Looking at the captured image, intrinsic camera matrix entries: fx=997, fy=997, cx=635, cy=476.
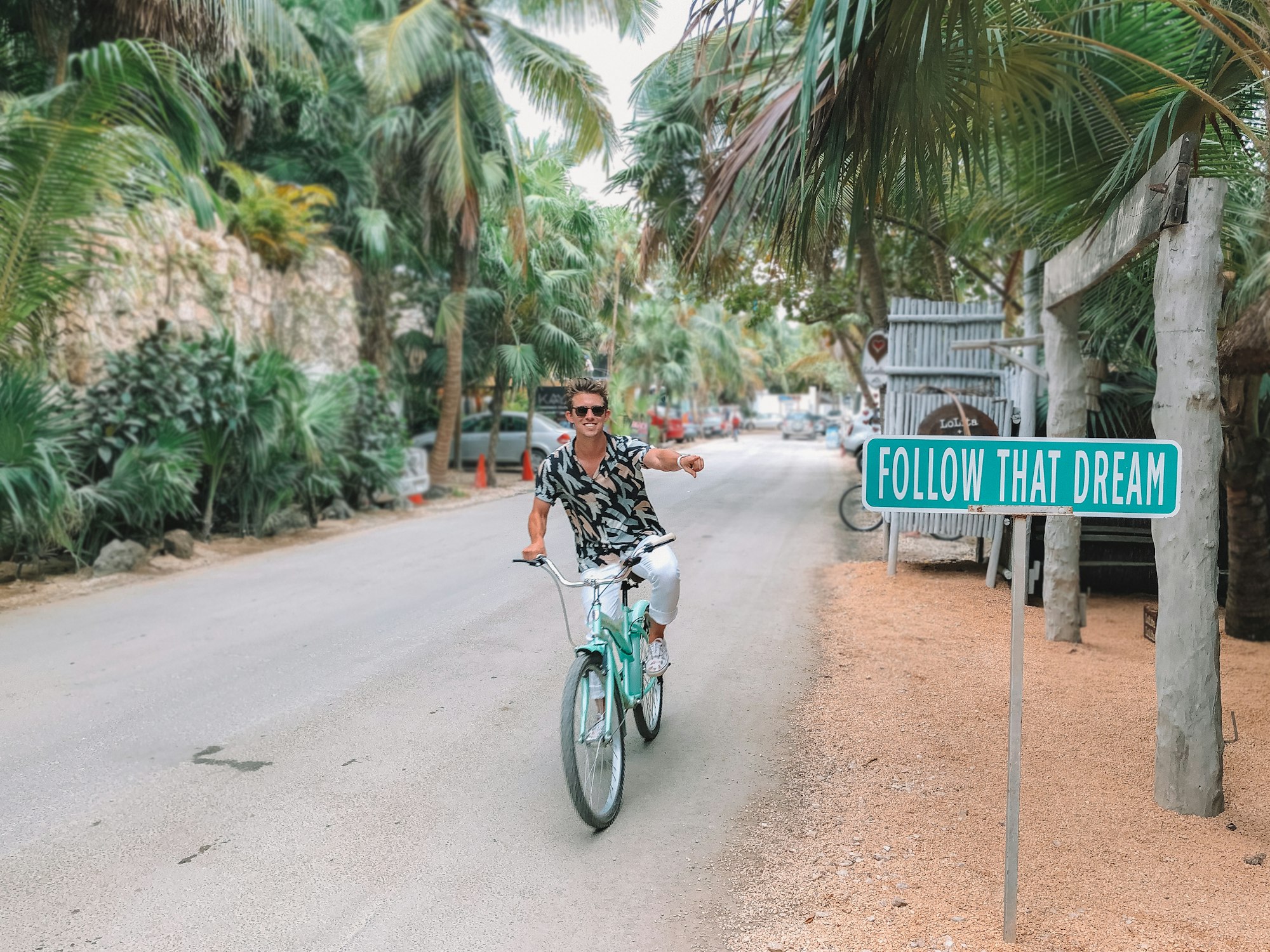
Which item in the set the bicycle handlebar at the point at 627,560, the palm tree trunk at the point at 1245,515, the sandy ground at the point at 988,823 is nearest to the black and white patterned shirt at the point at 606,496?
the bicycle handlebar at the point at 627,560

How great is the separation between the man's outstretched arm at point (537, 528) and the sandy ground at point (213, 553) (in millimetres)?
6093

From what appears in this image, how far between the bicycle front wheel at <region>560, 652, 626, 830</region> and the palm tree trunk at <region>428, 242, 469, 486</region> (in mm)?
15514

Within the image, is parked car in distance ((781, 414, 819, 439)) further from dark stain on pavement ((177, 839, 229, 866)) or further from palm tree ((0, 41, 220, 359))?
dark stain on pavement ((177, 839, 229, 866))

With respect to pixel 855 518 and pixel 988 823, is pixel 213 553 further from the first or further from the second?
Answer: pixel 988 823

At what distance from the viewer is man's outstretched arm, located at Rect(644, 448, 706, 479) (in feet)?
13.8

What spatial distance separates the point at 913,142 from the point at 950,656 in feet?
12.9

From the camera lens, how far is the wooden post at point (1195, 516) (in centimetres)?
408

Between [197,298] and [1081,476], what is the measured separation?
1222 centimetres

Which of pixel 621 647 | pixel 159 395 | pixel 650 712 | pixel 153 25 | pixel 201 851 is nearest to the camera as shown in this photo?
pixel 201 851

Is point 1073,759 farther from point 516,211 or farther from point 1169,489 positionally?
point 516,211

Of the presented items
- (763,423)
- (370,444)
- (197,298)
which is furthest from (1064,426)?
(763,423)

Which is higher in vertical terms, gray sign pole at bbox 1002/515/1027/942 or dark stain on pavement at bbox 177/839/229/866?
gray sign pole at bbox 1002/515/1027/942

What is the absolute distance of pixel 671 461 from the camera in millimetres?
4359

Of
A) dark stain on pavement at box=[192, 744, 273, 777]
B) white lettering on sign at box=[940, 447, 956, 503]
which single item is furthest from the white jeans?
dark stain on pavement at box=[192, 744, 273, 777]
